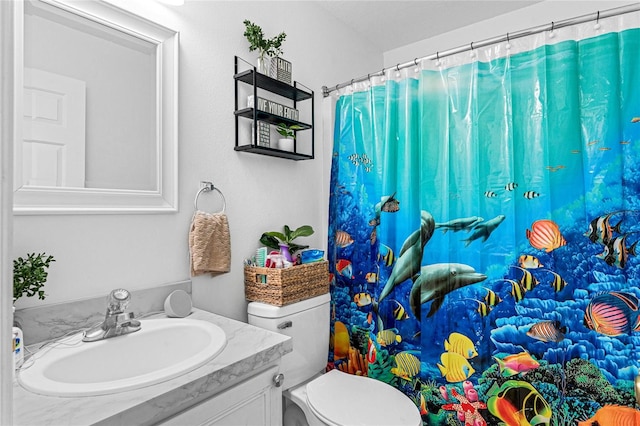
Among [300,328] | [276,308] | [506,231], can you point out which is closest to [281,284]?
[276,308]

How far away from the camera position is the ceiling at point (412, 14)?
2.08m

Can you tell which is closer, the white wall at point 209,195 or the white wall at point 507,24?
the white wall at point 209,195

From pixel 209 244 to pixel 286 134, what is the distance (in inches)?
27.9

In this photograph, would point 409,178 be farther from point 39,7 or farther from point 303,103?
point 39,7

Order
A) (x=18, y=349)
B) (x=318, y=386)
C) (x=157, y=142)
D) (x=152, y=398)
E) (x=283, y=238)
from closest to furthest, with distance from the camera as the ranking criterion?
1. (x=152, y=398)
2. (x=18, y=349)
3. (x=157, y=142)
4. (x=318, y=386)
5. (x=283, y=238)

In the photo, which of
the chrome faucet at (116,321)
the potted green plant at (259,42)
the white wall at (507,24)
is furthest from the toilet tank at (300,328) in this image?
the white wall at (507,24)

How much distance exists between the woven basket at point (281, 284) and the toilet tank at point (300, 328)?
0.03 metres

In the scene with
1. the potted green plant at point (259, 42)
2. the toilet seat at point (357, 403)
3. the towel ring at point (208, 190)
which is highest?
the potted green plant at point (259, 42)

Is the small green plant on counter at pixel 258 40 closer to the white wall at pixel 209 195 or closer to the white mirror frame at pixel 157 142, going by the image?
the white wall at pixel 209 195

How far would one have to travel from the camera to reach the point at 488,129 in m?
1.55

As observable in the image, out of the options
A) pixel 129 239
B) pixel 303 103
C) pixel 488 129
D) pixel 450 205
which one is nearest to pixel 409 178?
pixel 450 205

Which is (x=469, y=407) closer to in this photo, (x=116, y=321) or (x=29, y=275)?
(x=116, y=321)

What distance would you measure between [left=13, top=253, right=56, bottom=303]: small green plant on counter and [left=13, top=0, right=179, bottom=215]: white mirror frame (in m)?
0.15

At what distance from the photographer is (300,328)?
1.57 metres
